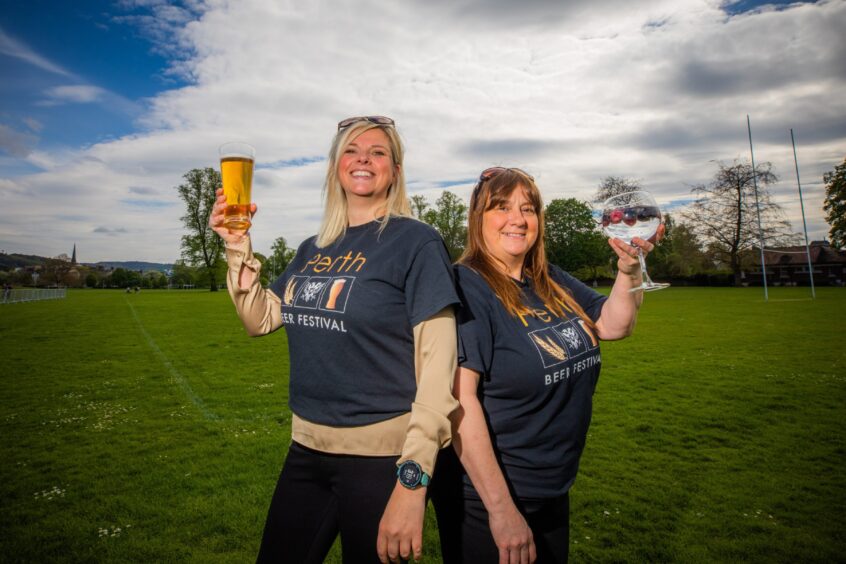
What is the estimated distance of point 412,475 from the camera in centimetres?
172

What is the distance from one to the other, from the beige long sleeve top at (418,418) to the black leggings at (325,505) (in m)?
0.07

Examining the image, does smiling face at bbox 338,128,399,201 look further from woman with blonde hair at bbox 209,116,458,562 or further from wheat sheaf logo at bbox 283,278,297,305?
wheat sheaf logo at bbox 283,278,297,305

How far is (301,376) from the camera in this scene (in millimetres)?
2174

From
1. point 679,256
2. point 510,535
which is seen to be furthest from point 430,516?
Answer: point 679,256

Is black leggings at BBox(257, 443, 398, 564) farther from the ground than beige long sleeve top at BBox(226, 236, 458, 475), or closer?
closer

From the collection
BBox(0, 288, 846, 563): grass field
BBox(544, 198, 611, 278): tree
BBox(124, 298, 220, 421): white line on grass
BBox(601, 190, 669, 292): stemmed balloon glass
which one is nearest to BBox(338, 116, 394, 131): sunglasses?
BBox(601, 190, 669, 292): stemmed balloon glass

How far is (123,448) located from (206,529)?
305cm

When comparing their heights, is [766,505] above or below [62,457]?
below

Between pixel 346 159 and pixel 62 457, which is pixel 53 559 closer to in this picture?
pixel 62 457

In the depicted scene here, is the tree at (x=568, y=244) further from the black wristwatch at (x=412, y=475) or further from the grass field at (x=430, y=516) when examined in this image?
the black wristwatch at (x=412, y=475)

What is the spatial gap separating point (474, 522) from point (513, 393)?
1.89 feet

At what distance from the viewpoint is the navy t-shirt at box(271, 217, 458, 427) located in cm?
192

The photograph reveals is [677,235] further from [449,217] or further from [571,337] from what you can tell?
[571,337]

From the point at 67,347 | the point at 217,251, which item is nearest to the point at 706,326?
the point at 67,347
